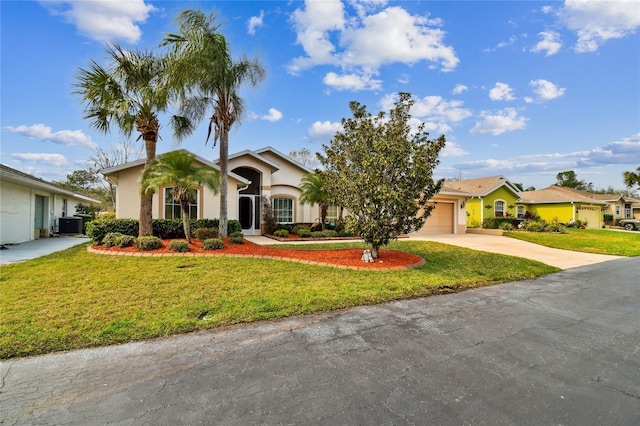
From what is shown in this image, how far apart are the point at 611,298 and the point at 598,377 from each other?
189 inches

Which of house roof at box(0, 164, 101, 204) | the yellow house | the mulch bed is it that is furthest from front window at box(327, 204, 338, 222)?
the yellow house

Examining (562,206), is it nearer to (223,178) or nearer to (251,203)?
(251,203)

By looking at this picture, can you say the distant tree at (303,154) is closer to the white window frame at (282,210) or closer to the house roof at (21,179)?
the white window frame at (282,210)

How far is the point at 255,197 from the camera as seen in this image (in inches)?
748

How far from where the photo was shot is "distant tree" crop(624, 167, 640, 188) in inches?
1431

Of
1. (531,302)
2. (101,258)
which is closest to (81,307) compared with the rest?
(101,258)

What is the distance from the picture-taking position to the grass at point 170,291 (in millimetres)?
4305

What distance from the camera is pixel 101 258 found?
30.7ft

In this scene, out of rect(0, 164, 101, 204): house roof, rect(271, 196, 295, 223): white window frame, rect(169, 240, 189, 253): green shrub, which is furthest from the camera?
rect(271, 196, 295, 223): white window frame

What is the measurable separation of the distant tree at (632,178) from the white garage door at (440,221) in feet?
99.8

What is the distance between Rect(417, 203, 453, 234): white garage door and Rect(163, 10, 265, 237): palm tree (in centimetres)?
1565

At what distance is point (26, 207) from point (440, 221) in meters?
24.4

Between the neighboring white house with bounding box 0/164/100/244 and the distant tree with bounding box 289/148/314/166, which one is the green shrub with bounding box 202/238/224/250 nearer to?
the neighboring white house with bounding box 0/164/100/244

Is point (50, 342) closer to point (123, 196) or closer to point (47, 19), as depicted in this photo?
point (47, 19)
